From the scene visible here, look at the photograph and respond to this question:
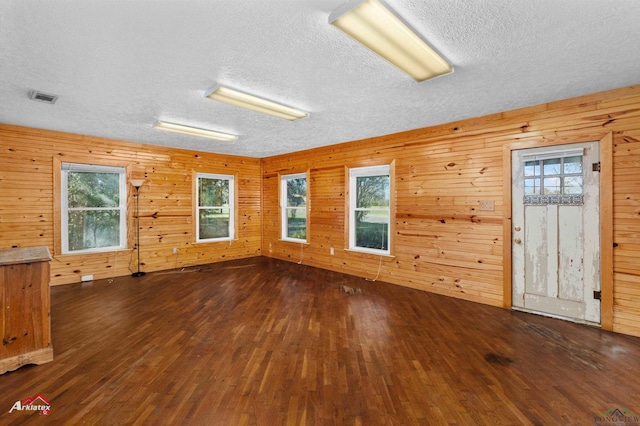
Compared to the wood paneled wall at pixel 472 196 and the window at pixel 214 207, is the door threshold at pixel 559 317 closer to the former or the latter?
the wood paneled wall at pixel 472 196

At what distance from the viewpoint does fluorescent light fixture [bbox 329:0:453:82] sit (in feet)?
5.58

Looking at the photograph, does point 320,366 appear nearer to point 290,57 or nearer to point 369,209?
point 290,57

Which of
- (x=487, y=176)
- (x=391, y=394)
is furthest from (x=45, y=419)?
(x=487, y=176)

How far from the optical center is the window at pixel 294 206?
6.63 meters

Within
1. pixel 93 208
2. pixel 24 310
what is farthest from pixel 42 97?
pixel 93 208

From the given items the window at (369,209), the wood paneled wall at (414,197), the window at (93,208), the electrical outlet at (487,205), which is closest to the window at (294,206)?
the wood paneled wall at (414,197)

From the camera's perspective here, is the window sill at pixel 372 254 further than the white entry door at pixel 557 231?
Yes

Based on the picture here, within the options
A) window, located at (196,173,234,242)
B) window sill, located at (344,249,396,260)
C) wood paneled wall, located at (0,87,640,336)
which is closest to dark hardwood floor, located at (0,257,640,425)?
wood paneled wall, located at (0,87,640,336)

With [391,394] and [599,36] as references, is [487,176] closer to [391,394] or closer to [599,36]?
[599,36]

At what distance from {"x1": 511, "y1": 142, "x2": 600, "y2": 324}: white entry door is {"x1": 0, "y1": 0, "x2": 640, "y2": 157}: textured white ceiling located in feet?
2.58

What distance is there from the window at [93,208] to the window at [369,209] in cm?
447

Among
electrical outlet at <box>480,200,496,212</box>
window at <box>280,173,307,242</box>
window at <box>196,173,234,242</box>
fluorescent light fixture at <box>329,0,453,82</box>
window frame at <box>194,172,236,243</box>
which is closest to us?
fluorescent light fixture at <box>329,0,453,82</box>

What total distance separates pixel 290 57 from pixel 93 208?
498cm

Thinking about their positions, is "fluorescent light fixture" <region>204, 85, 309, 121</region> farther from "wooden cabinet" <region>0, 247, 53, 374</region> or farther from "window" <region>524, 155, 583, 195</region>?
"window" <region>524, 155, 583, 195</region>
